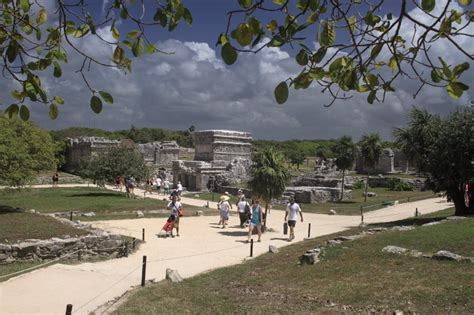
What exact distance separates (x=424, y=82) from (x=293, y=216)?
14733mm

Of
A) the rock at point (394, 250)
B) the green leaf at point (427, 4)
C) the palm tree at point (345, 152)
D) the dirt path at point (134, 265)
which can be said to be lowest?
the dirt path at point (134, 265)

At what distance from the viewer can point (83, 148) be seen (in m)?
54.9

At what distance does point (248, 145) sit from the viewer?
49656mm

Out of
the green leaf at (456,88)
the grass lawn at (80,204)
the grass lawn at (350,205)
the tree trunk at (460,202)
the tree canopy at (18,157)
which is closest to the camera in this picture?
the green leaf at (456,88)

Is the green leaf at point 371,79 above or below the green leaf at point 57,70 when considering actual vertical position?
below

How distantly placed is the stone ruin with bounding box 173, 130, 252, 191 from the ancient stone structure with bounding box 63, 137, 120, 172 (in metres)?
10.5

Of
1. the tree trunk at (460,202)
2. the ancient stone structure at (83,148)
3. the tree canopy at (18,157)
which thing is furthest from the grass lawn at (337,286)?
the ancient stone structure at (83,148)

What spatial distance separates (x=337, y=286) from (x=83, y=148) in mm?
49755

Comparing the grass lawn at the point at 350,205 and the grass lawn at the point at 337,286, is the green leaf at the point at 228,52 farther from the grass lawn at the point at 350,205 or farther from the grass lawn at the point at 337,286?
the grass lawn at the point at 350,205

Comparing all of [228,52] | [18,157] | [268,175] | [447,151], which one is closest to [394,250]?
→ [268,175]

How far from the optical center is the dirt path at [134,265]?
9.02 metres

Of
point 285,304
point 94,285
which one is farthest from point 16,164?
point 285,304

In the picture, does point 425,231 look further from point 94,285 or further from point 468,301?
point 94,285

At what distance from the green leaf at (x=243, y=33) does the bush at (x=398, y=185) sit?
1652 inches
